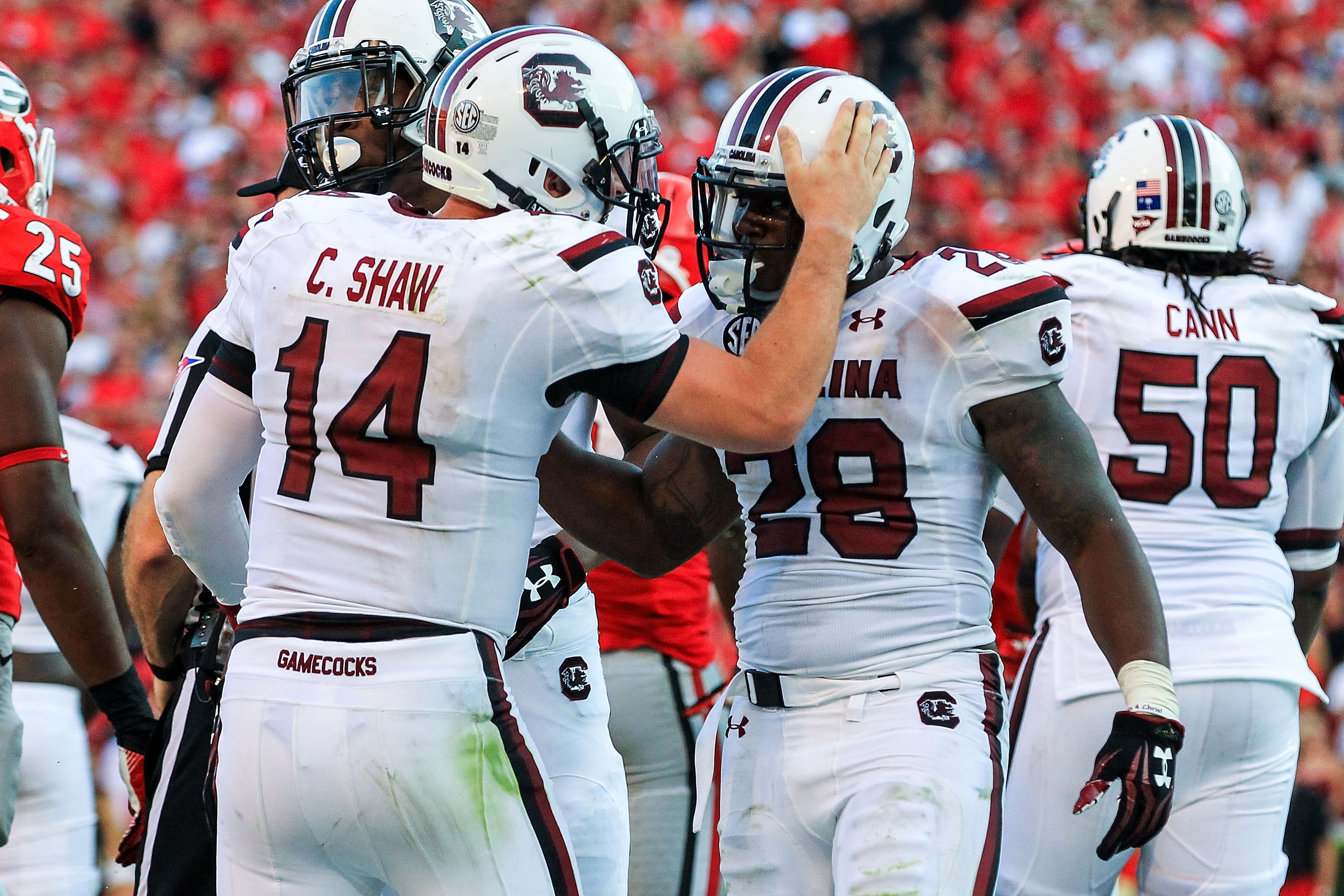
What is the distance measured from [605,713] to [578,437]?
625 mm

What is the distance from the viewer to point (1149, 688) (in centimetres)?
266

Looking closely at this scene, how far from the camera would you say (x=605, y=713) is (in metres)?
3.39

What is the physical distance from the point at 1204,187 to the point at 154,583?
8.35ft

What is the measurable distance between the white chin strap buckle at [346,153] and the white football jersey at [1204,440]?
1.55 metres

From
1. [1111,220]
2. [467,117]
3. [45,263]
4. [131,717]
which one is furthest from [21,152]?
[1111,220]

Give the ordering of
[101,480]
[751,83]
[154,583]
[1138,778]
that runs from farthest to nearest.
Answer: [751,83]
[101,480]
[154,583]
[1138,778]

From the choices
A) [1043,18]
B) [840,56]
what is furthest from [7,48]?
[1043,18]

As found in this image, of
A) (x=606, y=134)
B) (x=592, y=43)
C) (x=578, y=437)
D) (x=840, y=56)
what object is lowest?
(x=578, y=437)

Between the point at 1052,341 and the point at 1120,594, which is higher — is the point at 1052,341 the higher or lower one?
the higher one

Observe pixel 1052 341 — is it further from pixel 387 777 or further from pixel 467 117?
pixel 387 777

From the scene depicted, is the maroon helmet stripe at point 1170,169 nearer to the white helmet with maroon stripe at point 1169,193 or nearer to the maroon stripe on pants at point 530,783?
the white helmet with maroon stripe at point 1169,193

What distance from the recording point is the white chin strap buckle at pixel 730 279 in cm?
282

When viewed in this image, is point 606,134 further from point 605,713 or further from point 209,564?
point 605,713

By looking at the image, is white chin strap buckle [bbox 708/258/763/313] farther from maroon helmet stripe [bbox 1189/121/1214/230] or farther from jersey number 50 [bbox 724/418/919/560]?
maroon helmet stripe [bbox 1189/121/1214/230]
